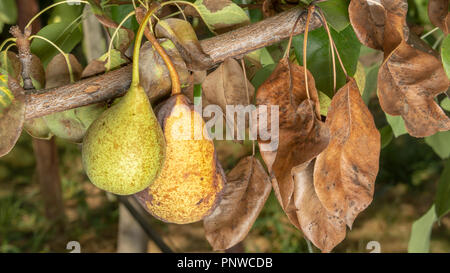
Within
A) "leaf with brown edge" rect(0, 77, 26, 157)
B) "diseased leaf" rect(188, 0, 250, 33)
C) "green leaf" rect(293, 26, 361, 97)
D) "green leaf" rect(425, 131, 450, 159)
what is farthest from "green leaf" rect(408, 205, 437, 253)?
"leaf with brown edge" rect(0, 77, 26, 157)

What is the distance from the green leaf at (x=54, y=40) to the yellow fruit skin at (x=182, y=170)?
237 mm

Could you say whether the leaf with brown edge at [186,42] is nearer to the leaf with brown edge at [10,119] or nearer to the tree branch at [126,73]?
the tree branch at [126,73]

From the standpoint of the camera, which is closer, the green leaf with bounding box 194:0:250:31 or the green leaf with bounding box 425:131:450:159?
the green leaf with bounding box 194:0:250:31

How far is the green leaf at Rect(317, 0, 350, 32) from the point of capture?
48 centimetres

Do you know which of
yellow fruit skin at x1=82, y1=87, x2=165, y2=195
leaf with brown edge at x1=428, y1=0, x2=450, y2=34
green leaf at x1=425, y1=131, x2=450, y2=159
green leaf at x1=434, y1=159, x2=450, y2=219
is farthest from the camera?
green leaf at x1=425, y1=131, x2=450, y2=159

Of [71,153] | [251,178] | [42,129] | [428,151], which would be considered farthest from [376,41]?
[71,153]

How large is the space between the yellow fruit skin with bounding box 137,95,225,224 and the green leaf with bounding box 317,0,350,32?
16 cm

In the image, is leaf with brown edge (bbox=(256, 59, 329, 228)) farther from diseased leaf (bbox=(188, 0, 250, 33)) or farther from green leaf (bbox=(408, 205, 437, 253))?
green leaf (bbox=(408, 205, 437, 253))

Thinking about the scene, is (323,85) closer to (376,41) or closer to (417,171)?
(376,41)

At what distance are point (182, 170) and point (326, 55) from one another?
229 millimetres

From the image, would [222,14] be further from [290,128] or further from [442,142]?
[442,142]

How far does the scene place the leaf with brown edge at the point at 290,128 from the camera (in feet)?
1.40

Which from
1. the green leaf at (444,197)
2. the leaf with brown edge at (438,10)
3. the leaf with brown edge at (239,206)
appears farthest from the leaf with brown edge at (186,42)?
the green leaf at (444,197)

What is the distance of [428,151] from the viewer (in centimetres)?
231
